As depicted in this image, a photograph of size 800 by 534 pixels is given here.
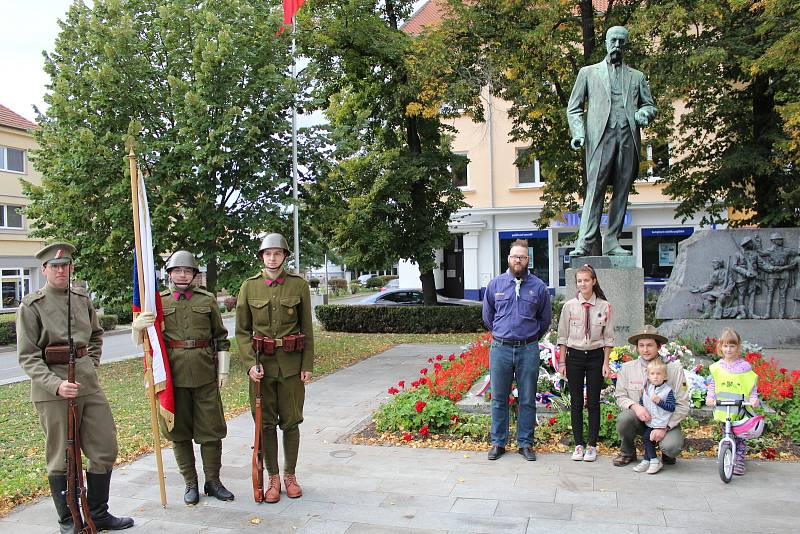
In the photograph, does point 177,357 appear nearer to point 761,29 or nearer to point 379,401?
point 379,401

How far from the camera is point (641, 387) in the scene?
5.68 m

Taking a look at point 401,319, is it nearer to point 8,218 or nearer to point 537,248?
point 537,248

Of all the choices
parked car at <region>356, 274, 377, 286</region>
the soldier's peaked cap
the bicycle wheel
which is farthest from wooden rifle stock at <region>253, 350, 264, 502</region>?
parked car at <region>356, 274, 377, 286</region>

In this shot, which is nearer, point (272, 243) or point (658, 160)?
point (272, 243)

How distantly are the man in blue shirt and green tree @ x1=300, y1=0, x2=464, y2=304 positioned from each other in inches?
438

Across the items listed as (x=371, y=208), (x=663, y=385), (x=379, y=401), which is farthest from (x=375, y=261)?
(x=663, y=385)

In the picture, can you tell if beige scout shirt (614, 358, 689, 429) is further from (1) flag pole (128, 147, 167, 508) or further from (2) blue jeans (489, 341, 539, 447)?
(1) flag pole (128, 147, 167, 508)

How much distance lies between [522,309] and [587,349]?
2.25ft

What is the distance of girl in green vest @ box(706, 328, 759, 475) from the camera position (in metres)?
5.44

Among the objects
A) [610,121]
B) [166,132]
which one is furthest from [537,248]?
[610,121]

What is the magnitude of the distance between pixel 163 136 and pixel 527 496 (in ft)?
33.7

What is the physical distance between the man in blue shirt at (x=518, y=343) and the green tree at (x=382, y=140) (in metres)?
11.1

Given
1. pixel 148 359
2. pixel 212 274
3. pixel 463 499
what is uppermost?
pixel 212 274

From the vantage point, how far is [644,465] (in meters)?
5.52
